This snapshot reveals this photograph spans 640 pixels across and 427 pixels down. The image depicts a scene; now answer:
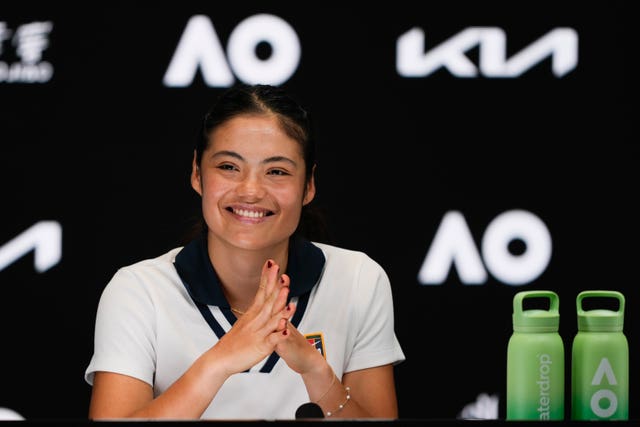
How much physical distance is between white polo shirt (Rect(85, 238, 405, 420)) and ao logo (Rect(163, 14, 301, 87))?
1069 mm

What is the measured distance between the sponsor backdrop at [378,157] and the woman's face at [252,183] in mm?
1079

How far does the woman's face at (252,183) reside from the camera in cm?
165

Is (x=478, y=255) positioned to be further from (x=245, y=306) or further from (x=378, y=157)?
(x=245, y=306)

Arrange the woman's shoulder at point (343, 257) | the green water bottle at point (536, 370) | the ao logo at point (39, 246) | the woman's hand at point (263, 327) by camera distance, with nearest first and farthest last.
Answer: the green water bottle at point (536, 370)
the woman's hand at point (263, 327)
the woman's shoulder at point (343, 257)
the ao logo at point (39, 246)

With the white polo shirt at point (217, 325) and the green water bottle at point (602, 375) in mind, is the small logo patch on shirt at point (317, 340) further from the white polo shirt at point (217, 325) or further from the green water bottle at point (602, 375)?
the green water bottle at point (602, 375)

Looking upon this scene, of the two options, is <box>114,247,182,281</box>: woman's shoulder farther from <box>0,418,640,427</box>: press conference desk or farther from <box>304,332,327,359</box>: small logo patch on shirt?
<box>0,418,640,427</box>: press conference desk

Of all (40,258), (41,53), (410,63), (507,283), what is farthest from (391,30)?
(40,258)

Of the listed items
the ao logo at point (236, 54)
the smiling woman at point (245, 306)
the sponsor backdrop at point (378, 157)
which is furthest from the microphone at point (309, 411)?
the ao logo at point (236, 54)

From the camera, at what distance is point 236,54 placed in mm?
2748

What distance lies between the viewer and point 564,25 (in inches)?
109

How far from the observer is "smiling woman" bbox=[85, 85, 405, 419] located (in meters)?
1.55

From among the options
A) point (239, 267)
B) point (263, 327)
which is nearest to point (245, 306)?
point (239, 267)

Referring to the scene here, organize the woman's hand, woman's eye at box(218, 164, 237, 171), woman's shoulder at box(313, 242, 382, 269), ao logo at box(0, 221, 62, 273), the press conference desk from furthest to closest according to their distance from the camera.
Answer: ao logo at box(0, 221, 62, 273)
woman's shoulder at box(313, 242, 382, 269)
woman's eye at box(218, 164, 237, 171)
the woman's hand
the press conference desk

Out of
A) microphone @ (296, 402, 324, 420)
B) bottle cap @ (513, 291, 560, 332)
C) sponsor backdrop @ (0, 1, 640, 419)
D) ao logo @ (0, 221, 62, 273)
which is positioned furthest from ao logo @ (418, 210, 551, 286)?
bottle cap @ (513, 291, 560, 332)
